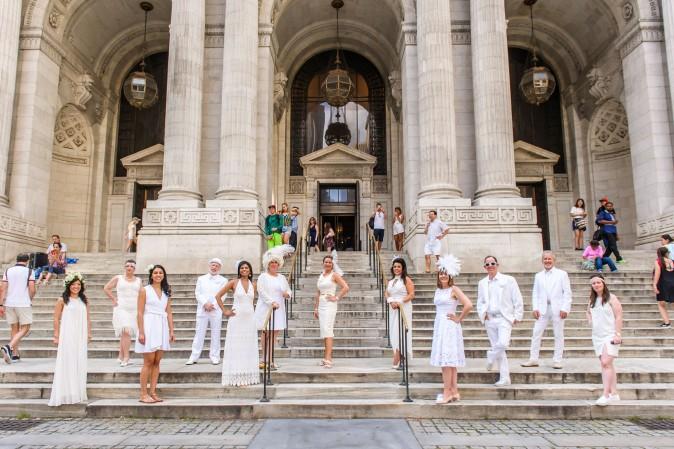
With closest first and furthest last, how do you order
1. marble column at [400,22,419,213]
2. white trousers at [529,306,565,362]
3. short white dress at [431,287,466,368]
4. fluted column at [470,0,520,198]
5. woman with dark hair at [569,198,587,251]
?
short white dress at [431,287,466,368], white trousers at [529,306,565,362], fluted column at [470,0,520,198], woman with dark hair at [569,198,587,251], marble column at [400,22,419,213]

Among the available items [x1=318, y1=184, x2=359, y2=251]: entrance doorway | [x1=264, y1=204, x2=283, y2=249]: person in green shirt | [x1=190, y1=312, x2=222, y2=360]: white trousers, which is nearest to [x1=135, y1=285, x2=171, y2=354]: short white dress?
[x1=190, y1=312, x2=222, y2=360]: white trousers

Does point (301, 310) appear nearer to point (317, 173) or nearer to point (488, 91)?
point (488, 91)

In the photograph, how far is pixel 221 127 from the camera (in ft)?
50.9

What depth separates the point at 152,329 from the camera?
6234 millimetres

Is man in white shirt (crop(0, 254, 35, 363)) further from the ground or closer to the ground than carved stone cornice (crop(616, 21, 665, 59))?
closer to the ground

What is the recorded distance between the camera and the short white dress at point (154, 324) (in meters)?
6.21

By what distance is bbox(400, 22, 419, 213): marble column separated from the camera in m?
16.4

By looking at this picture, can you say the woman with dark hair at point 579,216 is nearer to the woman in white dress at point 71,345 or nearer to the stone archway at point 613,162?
the stone archway at point 613,162

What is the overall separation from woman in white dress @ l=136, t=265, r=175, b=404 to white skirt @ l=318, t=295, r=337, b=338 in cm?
231

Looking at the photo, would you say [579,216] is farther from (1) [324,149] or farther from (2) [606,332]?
(1) [324,149]

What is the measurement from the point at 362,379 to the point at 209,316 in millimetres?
2841

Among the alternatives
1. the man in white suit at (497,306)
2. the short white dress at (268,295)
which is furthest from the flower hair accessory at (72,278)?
the man in white suit at (497,306)

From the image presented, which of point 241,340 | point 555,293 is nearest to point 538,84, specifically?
point 555,293

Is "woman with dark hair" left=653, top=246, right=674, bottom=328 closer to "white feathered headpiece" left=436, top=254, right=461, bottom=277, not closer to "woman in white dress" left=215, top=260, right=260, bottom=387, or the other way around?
"white feathered headpiece" left=436, top=254, right=461, bottom=277
